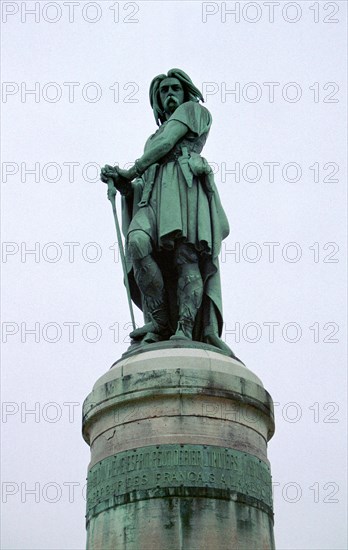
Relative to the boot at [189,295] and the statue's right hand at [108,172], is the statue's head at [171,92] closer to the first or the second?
the statue's right hand at [108,172]

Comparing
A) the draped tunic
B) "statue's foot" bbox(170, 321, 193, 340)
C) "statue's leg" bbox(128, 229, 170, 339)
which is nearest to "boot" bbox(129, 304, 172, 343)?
"statue's leg" bbox(128, 229, 170, 339)

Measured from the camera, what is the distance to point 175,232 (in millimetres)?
13430

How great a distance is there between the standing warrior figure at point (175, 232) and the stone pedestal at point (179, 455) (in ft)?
3.61

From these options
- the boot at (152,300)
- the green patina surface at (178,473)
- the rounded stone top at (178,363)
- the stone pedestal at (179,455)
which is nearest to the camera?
the stone pedestal at (179,455)

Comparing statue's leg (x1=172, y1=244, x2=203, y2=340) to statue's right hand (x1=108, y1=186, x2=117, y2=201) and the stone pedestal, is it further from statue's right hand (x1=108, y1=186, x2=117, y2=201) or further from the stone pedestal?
statue's right hand (x1=108, y1=186, x2=117, y2=201)

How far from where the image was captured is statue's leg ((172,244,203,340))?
520 inches

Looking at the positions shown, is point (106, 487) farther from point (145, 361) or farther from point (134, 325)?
point (134, 325)

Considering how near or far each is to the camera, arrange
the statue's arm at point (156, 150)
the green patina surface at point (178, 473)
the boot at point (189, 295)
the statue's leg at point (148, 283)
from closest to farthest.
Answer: the green patina surface at point (178, 473)
the boot at point (189, 295)
the statue's leg at point (148, 283)
the statue's arm at point (156, 150)

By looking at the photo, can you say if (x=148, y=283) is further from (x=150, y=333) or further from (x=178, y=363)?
(x=178, y=363)

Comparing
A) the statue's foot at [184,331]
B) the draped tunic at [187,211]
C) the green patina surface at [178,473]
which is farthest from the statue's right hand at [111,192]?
the green patina surface at [178,473]

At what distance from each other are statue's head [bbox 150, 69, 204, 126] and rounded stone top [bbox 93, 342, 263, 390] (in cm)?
444

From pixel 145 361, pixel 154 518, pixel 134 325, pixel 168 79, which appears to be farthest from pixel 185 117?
pixel 154 518

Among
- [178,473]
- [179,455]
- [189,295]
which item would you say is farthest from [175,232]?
[178,473]

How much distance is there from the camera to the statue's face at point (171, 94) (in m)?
15.0
